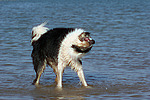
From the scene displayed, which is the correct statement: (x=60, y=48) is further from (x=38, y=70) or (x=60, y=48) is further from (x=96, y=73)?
(x=96, y=73)

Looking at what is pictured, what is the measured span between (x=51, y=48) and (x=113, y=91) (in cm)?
144

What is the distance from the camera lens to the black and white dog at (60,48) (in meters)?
6.52

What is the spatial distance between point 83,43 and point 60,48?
532 millimetres

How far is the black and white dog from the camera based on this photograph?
652cm

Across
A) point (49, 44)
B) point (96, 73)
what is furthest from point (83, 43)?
point (96, 73)

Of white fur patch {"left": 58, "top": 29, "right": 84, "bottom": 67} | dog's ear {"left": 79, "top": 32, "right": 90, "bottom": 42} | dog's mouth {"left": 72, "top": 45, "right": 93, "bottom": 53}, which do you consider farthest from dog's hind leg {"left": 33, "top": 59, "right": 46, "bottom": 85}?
dog's ear {"left": 79, "top": 32, "right": 90, "bottom": 42}

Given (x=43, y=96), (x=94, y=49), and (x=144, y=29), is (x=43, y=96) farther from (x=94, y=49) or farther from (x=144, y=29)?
(x=144, y=29)

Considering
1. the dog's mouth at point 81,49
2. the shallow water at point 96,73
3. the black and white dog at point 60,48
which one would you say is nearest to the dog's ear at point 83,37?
the black and white dog at point 60,48

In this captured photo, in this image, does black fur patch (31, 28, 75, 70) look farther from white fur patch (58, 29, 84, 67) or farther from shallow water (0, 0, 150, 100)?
shallow water (0, 0, 150, 100)

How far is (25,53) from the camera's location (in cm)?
1058

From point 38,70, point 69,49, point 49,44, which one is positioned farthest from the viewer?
point 38,70

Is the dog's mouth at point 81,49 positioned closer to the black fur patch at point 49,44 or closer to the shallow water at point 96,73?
the black fur patch at point 49,44

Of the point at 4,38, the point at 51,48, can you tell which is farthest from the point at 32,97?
the point at 4,38

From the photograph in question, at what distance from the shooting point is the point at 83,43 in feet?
21.2
